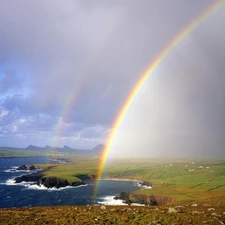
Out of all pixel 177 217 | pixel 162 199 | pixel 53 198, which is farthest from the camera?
pixel 53 198

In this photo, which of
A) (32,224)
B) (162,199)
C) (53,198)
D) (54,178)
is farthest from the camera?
(54,178)

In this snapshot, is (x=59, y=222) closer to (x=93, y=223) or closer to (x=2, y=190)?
(x=93, y=223)

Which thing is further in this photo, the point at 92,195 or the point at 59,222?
the point at 92,195

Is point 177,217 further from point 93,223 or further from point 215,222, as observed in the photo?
point 93,223

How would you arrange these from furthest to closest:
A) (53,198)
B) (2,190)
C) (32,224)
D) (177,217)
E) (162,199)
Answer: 1. (2,190)
2. (53,198)
3. (162,199)
4. (177,217)
5. (32,224)

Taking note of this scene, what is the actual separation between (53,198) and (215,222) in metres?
108

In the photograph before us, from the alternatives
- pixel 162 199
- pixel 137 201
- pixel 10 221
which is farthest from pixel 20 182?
pixel 10 221

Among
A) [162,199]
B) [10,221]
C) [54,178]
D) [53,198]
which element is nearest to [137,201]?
[162,199]

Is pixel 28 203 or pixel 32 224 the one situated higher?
pixel 32 224

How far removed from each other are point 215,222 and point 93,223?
49.1 feet

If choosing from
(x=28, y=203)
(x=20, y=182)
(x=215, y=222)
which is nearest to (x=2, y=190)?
(x=20, y=182)

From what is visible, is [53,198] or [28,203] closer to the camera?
[28,203]

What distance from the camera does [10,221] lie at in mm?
32062

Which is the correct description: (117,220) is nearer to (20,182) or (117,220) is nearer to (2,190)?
(2,190)
